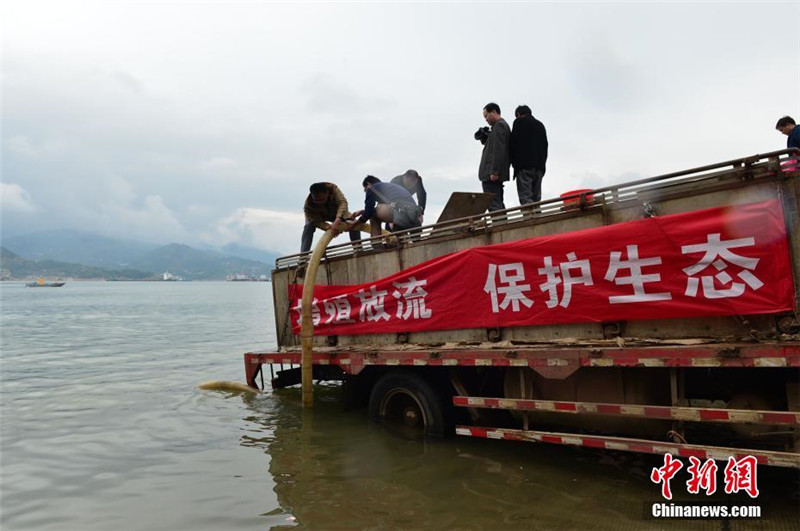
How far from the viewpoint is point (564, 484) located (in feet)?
17.2

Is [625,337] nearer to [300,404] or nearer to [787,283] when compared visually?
[787,283]

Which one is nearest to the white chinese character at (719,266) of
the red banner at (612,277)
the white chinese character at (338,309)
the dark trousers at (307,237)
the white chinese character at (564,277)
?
the red banner at (612,277)

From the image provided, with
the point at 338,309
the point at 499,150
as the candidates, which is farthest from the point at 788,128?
the point at 338,309

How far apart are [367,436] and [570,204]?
4.33 m

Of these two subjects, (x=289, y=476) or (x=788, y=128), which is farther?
(x=788, y=128)

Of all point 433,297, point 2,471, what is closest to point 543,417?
point 433,297

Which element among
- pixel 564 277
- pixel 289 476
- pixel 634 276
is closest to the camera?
pixel 634 276

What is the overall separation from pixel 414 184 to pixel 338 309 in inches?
123

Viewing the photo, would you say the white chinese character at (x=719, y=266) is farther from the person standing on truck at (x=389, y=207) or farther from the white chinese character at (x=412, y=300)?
the person standing on truck at (x=389, y=207)

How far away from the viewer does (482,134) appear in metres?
8.60

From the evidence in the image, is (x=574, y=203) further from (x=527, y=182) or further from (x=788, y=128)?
(x=788, y=128)

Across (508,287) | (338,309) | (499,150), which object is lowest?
(338,309)

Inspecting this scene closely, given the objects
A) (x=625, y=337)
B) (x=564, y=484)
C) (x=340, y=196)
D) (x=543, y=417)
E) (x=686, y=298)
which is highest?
(x=340, y=196)

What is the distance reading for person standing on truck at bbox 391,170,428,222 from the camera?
9.94 m
